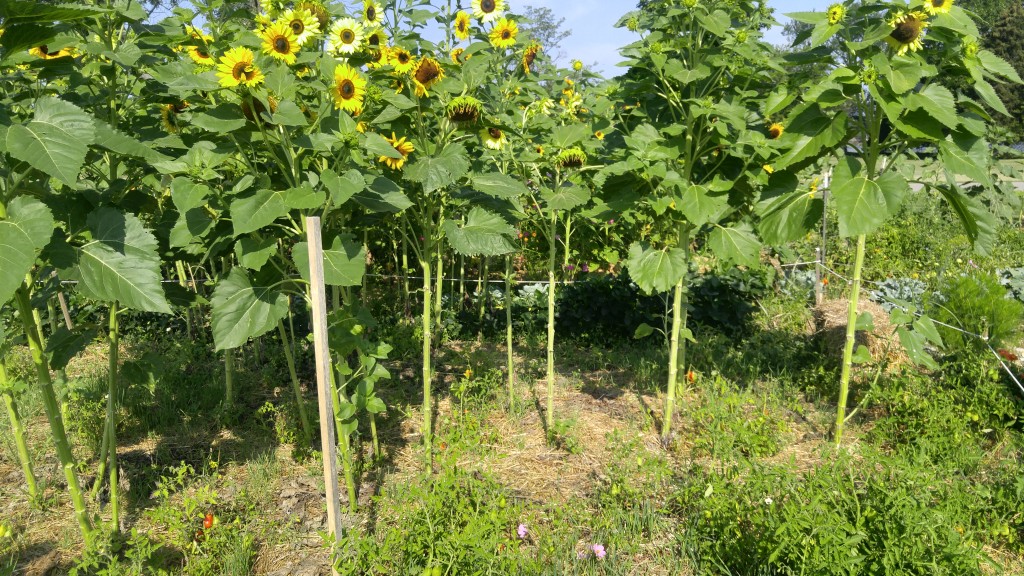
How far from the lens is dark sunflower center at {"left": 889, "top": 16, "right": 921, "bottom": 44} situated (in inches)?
102

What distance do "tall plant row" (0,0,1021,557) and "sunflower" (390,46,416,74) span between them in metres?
0.01

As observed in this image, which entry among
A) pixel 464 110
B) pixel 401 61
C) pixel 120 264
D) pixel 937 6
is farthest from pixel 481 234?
pixel 937 6

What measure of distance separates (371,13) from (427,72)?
0.40 metres

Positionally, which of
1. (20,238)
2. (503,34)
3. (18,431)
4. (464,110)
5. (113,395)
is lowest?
(18,431)

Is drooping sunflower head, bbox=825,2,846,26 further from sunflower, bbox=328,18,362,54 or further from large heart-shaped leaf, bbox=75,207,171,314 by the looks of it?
large heart-shaped leaf, bbox=75,207,171,314

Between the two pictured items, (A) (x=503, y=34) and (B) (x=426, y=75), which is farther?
(A) (x=503, y=34)

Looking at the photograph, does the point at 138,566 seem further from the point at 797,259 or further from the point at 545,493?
the point at 797,259

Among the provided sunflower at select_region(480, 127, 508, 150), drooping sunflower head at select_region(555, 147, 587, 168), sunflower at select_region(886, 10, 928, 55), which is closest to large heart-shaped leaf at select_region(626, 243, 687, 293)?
drooping sunflower head at select_region(555, 147, 587, 168)

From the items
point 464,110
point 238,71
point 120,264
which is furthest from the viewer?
point 464,110

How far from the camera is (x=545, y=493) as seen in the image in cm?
315

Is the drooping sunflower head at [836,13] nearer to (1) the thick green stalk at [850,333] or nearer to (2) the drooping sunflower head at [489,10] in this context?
(1) the thick green stalk at [850,333]

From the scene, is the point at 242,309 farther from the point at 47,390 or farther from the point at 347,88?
the point at 347,88

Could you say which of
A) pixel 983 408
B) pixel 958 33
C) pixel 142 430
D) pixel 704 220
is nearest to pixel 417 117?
pixel 704 220

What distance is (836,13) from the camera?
2738mm
